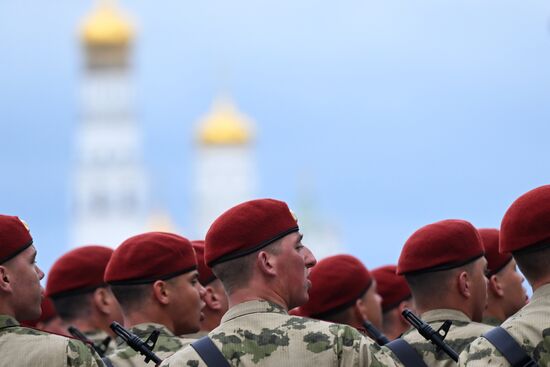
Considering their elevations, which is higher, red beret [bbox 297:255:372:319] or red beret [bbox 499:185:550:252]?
red beret [bbox 499:185:550:252]

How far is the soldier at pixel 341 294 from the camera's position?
9023 millimetres

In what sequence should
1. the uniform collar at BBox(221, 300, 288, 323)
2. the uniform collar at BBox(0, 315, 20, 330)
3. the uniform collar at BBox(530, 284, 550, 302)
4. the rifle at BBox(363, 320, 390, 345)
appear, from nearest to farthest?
the uniform collar at BBox(221, 300, 288, 323) → the uniform collar at BBox(530, 284, 550, 302) → the uniform collar at BBox(0, 315, 20, 330) → the rifle at BBox(363, 320, 390, 345)

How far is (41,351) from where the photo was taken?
6.98 meters

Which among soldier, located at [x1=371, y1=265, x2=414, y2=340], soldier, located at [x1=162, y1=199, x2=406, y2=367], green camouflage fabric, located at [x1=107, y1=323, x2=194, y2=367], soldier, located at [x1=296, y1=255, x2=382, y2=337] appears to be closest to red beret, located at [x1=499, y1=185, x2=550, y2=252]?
soldier, located at [x1=162, y1=199, x2=406, y2=367]

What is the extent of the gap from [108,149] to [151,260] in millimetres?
96173

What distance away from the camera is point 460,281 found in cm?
791

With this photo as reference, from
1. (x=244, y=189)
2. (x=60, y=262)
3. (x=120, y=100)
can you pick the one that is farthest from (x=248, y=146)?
(x=60, y=262)

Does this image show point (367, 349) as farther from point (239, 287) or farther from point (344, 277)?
point (344, 277)

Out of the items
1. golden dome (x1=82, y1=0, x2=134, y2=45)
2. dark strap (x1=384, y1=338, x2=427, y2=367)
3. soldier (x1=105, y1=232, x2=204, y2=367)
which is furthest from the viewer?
golden dome (x1=82, y1=0, x2=134, y2=45)

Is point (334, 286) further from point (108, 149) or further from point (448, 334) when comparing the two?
point (108, 149)

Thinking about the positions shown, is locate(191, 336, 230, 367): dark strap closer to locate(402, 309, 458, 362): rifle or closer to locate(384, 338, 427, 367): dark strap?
locate(402, 309, 458, 362): rifle

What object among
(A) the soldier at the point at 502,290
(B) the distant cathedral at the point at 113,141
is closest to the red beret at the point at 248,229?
(A) the soldier at the point at 502,290

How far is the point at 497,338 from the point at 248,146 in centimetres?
10301

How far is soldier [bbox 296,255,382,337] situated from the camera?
9.02 metres
